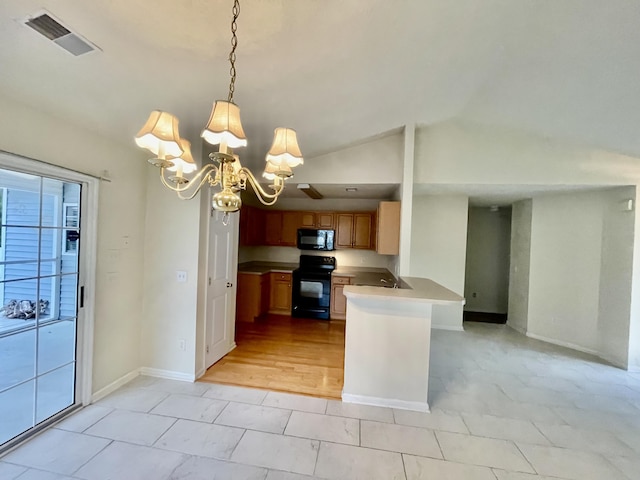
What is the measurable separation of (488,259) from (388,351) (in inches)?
186

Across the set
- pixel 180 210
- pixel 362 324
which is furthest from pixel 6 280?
pixel 362 324

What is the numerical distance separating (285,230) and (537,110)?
4275 mm

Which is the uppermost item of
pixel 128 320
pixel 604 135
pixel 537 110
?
pixel 537 110

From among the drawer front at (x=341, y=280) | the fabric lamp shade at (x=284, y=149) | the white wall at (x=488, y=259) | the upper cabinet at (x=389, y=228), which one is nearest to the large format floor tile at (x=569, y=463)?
the upper cabinet at (x=389, y=228)

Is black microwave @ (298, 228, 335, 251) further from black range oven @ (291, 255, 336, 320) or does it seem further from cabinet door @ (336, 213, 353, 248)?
black range oven @ (291, 255, 336, 320)

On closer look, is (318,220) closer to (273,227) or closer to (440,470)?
(273,227)

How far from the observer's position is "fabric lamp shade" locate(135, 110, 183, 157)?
1.18m

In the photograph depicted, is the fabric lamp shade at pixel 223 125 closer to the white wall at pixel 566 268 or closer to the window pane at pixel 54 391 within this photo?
the window pane at pixel 54 391

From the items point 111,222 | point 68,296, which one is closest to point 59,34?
point 111,222

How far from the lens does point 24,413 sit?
6.41 ft

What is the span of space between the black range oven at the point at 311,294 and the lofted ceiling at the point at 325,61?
A: 2.82m

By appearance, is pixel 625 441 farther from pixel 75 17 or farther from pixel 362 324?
pixel 75 17

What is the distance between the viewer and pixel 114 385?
8.41ft

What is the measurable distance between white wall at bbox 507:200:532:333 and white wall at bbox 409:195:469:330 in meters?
1.05
